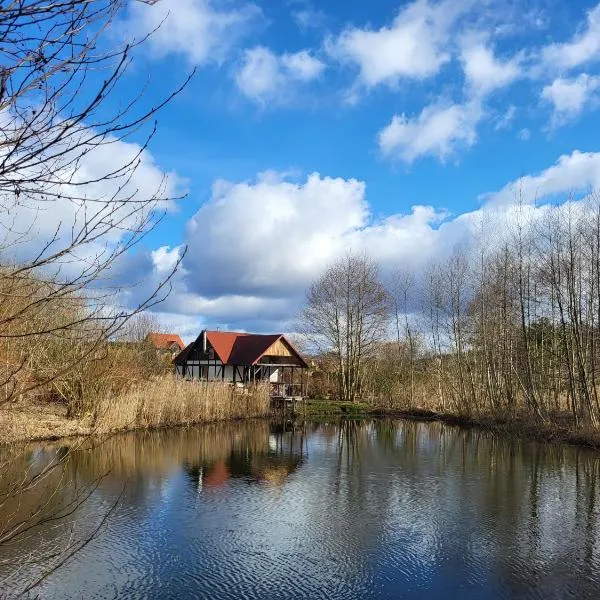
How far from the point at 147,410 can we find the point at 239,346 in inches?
540

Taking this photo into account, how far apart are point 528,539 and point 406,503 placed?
90.7 inches

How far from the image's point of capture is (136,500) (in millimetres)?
10109

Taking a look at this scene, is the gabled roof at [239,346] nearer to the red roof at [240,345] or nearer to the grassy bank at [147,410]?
the red roof at [240,345]

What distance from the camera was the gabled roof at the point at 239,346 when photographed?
103 ft

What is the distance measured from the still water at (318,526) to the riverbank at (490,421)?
151 cm

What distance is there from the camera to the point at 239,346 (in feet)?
109

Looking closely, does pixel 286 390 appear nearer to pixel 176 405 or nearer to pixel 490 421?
pixel 176 405

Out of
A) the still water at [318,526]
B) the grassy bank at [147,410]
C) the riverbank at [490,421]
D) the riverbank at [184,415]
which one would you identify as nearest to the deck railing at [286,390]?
the riverbank at [490,421]

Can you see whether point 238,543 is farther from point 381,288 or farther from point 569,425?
point 381,288

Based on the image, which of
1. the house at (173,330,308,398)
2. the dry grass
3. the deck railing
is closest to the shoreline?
the dry grass

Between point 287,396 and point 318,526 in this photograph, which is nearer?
point 318,526

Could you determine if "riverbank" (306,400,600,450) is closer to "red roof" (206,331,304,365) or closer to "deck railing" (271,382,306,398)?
"deck railing" (271,382,306,398)

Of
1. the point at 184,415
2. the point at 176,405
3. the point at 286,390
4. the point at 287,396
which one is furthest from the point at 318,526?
the point at 286,390

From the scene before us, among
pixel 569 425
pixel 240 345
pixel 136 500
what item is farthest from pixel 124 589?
pixel 240 345
